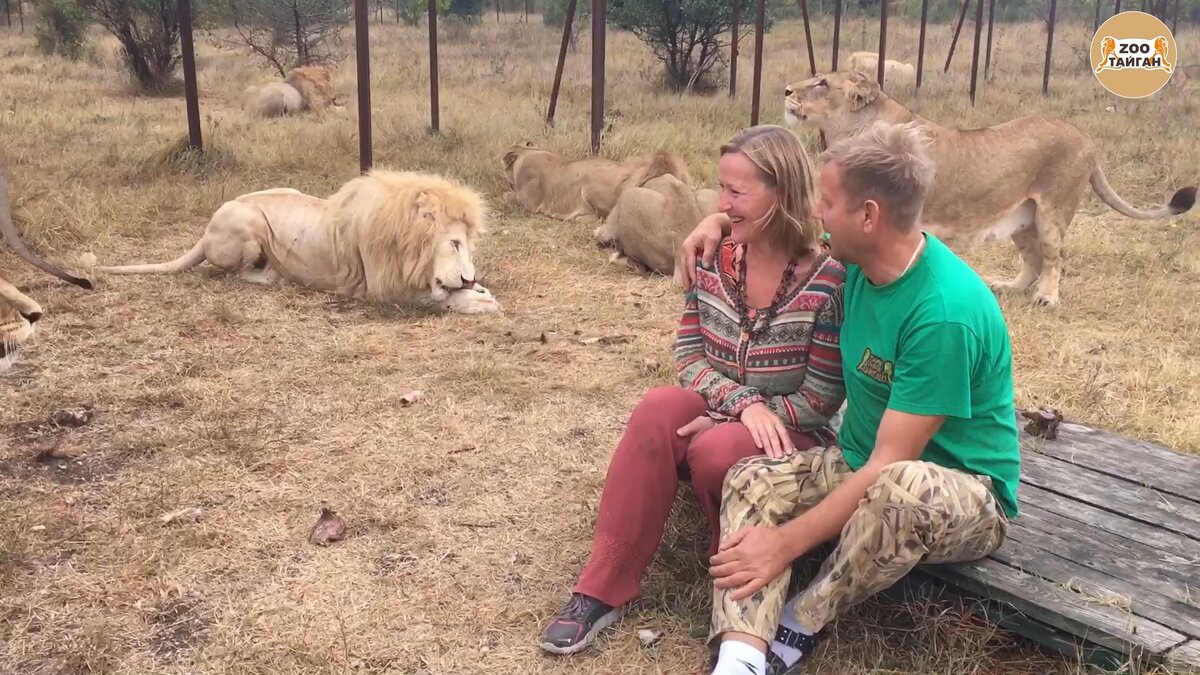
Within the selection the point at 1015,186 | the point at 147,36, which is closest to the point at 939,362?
the point at 1015,186

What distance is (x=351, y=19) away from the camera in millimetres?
25219

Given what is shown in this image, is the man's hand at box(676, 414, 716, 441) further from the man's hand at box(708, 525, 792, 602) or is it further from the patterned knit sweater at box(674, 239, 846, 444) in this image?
the man's hand at box(708, 525, 792, 602)

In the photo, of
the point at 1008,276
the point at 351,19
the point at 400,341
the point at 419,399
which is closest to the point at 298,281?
the point at 400,341

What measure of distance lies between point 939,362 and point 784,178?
27.9 inches

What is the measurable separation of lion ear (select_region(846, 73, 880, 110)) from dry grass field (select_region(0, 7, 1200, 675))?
1727 mm

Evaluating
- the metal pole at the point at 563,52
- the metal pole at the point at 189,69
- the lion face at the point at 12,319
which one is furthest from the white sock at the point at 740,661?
the metal pole at the point at 563,52

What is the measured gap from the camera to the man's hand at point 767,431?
9.14 feet

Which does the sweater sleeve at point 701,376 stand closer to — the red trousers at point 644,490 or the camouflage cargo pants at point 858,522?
the red trousers at point 644,490

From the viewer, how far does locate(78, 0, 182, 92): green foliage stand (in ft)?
52.4

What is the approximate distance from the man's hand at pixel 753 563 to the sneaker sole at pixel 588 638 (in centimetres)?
48

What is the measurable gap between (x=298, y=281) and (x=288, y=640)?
13.3 ft

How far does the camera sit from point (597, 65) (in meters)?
9.84

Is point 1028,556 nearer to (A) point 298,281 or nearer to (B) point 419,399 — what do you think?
(B) point 419,399

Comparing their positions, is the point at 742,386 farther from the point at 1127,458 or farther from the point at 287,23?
the point at 287,23
